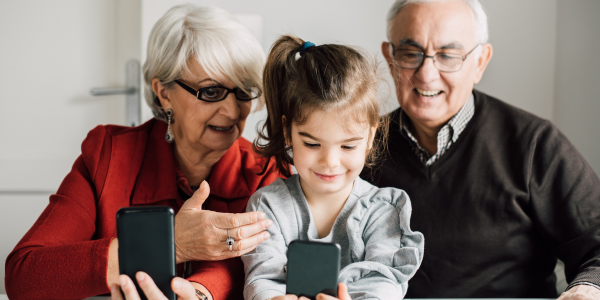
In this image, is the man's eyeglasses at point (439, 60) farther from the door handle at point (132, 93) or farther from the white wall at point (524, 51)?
the door handle at point (132, 93)

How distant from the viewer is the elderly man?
1471mm

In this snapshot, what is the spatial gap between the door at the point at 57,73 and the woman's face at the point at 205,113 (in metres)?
1.68

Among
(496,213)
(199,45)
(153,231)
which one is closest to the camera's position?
(153,231)

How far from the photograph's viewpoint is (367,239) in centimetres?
107

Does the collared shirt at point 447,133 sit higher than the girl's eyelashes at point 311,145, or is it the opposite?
the girl's eyelashes at point 311,145

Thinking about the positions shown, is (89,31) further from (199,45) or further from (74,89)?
(199,45)

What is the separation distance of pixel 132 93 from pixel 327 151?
2.18 m

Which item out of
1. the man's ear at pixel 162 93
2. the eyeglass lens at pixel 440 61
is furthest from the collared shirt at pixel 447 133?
the man's ear at pixel 162 93

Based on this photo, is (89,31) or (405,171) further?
(89,31)

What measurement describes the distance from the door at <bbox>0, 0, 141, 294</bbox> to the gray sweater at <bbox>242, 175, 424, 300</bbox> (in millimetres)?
2129

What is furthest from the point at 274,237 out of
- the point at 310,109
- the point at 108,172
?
the point at 108,172

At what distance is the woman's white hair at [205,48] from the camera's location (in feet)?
4.27

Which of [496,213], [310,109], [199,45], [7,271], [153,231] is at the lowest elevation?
[7,271]

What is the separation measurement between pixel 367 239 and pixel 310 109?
0.34 m
